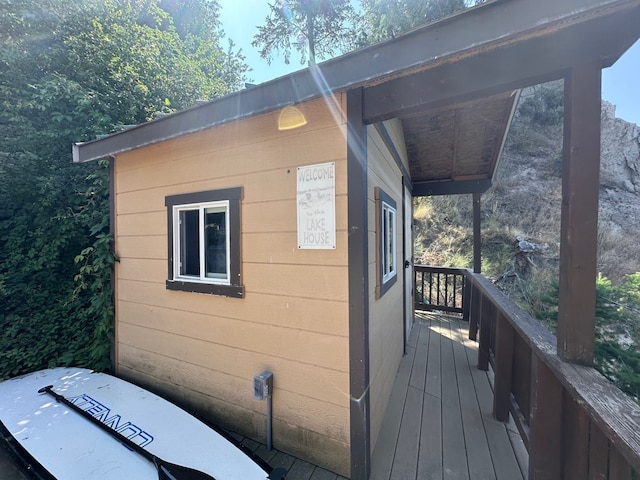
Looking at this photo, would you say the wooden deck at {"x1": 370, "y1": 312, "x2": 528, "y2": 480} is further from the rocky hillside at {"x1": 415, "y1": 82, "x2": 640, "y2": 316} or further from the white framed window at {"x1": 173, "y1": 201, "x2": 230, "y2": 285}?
the rocky hillside at {"x1": 415, "y1": 82, "x2": 640, "y2": 316}

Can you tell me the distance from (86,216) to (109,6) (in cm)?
440

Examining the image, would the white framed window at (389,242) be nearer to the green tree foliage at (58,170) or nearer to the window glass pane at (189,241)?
the window glass pane at (189,241)

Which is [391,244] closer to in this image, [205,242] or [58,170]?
[205,242]

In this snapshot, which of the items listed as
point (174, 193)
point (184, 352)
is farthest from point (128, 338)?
point (174, 193)

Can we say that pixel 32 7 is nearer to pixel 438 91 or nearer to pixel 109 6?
pixel 109 6

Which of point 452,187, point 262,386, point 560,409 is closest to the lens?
point 560,409

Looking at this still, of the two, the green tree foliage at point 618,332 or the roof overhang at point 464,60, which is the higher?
the roof overhang at point 464,60

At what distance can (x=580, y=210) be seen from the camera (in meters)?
1.23

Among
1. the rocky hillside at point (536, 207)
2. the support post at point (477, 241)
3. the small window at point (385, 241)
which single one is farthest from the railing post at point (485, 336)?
the rocky hillside at point (536, 207)

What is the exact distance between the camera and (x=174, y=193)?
266 cm

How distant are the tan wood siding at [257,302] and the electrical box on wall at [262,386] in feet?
0.19

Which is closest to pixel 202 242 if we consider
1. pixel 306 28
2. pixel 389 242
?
pixel 389 242

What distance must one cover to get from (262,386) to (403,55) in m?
2.22

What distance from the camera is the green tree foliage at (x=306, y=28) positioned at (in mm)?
10094
